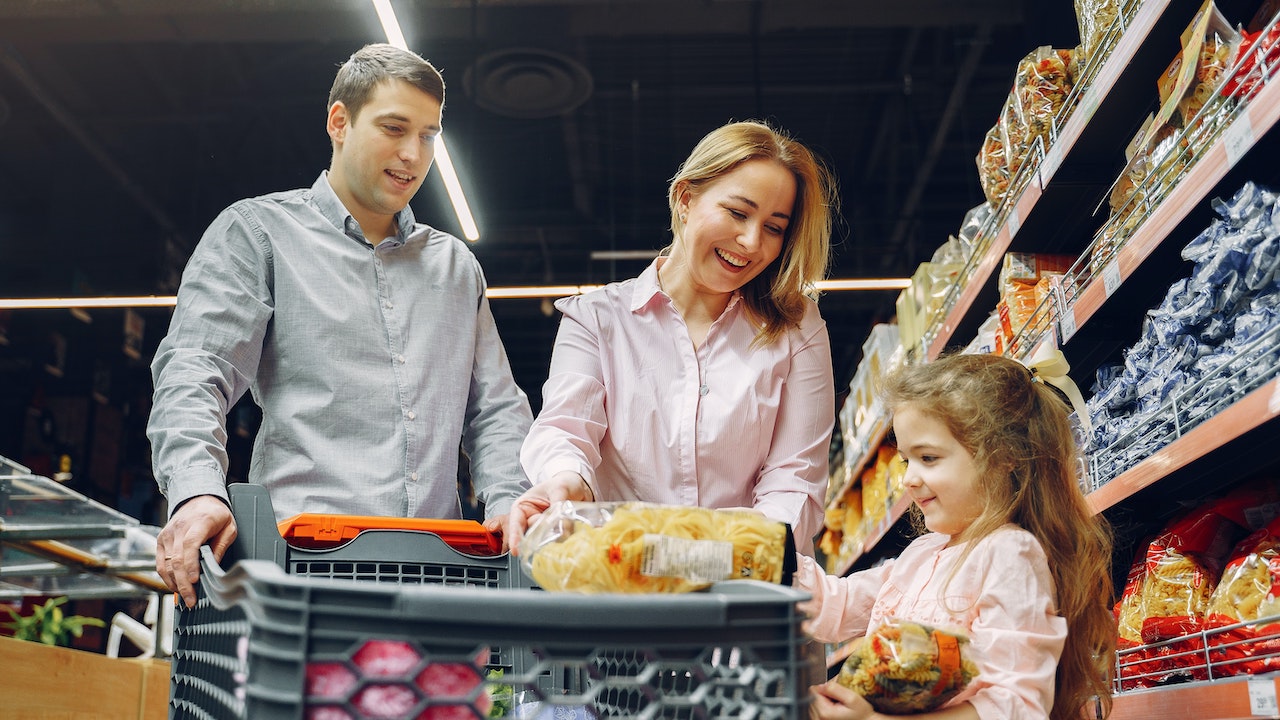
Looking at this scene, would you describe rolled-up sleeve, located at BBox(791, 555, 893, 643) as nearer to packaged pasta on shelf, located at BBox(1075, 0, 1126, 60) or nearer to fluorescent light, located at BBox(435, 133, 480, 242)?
packaged pasta on shelf, located at BBox(1075, 0, 1126, 60)

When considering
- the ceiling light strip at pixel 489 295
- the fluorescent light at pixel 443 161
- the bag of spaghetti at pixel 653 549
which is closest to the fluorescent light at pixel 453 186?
the fluorescent light at pixel 443 161

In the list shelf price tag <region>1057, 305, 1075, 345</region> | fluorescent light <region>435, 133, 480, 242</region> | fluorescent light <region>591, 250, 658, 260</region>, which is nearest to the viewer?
shelf price tag <region>1057, 305, 1075, 345</region>

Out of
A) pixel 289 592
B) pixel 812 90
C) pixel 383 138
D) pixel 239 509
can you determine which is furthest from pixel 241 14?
pixel 289 592

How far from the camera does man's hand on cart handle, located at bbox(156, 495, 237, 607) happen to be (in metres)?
1.19

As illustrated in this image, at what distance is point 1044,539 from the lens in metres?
1.64

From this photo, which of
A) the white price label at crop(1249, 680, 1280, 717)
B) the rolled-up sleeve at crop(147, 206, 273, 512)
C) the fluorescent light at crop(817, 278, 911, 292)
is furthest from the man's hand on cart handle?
the fluorescent light at crop(817, 278, 911, 292)

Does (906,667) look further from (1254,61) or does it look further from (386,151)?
(386,151)

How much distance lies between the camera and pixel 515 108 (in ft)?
21.7

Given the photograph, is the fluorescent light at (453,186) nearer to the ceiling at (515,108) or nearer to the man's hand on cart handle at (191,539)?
the ceiling at (515,108)

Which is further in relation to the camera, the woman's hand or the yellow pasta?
the yellow pasta

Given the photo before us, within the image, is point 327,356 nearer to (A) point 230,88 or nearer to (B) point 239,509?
(B) point 239,509

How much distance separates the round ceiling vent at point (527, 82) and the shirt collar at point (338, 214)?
170 inches

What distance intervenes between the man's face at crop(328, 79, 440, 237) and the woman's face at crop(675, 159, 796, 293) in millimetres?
471

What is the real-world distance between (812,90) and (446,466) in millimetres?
6219
